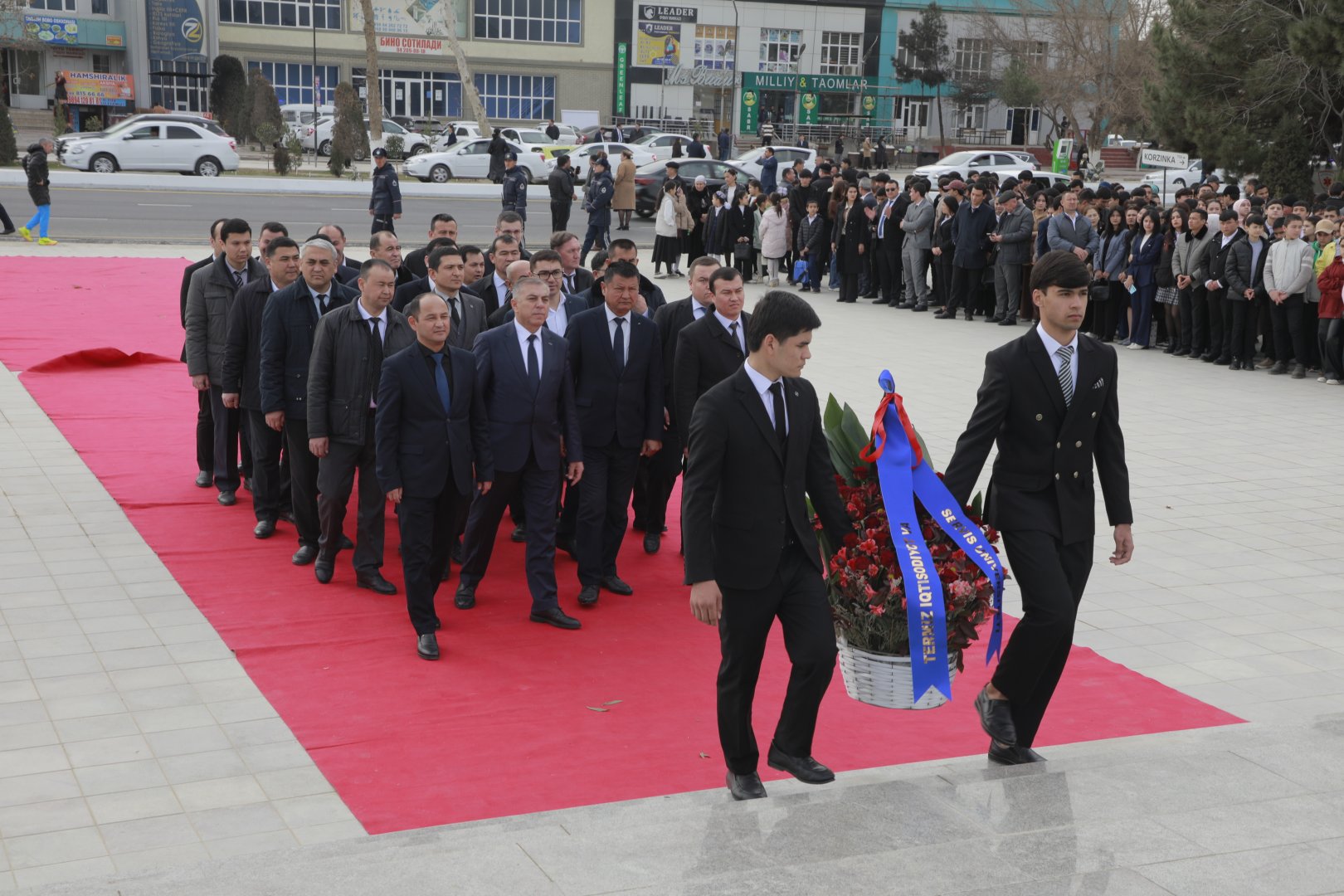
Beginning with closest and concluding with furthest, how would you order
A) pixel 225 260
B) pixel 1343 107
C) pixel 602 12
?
pixel 225 260
pixel 1343 107
pixel 602 12

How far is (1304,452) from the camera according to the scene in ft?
41.1

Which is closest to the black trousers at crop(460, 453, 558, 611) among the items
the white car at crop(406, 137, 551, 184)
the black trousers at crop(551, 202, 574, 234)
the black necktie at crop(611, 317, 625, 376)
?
the black necktie at crop(611, 317, 625, 376)

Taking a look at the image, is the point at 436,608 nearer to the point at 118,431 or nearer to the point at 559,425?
the point at 559,425

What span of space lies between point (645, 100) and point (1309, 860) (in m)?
73.3

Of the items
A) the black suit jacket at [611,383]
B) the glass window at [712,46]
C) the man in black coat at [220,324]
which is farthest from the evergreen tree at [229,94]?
the black suit jacket at [611,383]

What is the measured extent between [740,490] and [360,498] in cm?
Result: 382

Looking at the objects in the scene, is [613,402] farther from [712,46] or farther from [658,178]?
[712,46]

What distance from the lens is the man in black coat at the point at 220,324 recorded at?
9.90 metres

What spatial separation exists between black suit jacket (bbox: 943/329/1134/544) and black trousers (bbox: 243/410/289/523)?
5.42 metres

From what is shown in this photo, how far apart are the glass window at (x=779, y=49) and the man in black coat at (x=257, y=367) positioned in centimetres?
7026

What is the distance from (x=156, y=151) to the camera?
39.4m

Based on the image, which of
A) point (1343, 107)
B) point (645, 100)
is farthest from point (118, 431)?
point (645, 100)

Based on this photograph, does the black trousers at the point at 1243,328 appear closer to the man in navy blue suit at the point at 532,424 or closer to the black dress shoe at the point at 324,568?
the man in navy blue suit at the point at 532,424

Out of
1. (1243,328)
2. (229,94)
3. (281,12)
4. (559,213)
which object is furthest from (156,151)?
(281,12)
